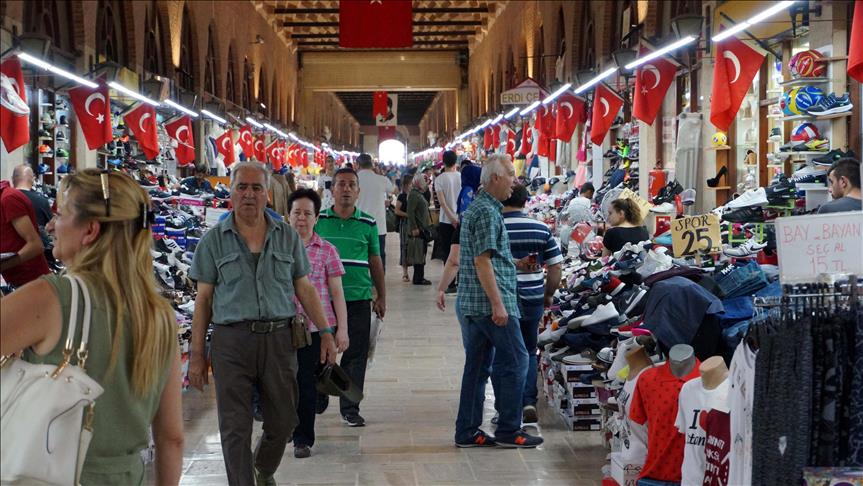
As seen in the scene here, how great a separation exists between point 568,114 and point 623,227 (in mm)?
8389

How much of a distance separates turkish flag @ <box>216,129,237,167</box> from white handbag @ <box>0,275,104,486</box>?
20.8 meters

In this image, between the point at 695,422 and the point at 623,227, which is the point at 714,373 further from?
the point at 623,227

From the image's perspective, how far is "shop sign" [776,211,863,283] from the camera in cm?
323

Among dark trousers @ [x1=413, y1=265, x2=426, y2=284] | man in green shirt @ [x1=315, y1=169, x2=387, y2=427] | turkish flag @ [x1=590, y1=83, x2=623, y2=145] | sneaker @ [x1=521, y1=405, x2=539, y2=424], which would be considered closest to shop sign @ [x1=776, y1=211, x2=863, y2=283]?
man in green shirt @ [x1=315, y1=169, x2=387, y2=427]

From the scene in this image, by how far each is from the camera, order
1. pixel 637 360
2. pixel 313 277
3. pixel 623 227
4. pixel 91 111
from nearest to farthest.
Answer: pixel 637 360 < pixel 313 277 < pixel 623 227 < pixel 91 111

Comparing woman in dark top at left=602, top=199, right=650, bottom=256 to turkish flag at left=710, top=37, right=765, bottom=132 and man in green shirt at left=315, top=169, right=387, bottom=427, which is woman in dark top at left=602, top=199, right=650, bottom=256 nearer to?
turkish flag at left=710, top=37, right=765, bottom=132

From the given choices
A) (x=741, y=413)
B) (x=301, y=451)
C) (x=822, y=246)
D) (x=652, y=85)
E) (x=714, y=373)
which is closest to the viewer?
(x=822, y=246)

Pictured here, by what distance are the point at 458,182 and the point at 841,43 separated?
478 centimetres

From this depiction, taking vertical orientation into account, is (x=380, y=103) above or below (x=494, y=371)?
above

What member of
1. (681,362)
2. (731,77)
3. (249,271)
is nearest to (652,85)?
(731,77)

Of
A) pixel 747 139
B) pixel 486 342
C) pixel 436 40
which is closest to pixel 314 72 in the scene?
pixel 436 40

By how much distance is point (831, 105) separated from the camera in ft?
28.9

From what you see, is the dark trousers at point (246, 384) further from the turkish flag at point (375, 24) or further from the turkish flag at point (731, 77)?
the turkish flag at point (375, 24)

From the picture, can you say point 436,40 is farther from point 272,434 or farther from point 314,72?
point 272,434
